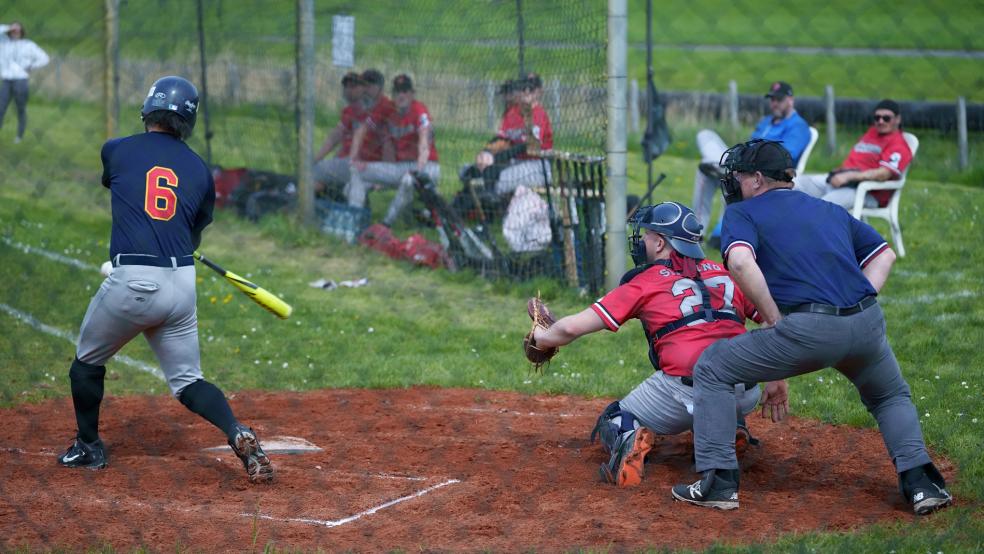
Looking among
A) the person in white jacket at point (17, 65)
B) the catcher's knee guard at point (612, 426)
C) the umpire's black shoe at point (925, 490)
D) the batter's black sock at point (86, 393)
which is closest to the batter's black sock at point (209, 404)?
the batter's black sock at point (86, 393)

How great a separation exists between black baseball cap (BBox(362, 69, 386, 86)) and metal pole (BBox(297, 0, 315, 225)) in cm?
56

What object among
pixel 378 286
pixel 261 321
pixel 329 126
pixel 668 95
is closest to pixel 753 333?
pixel 261 321

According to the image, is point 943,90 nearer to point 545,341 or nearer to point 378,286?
point 378,286

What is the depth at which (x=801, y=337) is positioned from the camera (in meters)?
4.45

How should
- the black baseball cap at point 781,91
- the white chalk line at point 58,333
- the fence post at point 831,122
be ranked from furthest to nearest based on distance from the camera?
the fence post at point 831,122 < the black baseball cap at point 781,91 < the white chalk line at point 58,333

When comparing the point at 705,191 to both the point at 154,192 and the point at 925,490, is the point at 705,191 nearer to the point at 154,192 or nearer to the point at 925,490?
the point at 925,490

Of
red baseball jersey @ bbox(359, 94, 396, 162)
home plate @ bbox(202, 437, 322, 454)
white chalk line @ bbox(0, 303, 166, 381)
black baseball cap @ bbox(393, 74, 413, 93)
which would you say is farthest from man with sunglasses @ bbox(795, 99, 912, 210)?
white chalk line @ bbox(0, 303, 166, 381)

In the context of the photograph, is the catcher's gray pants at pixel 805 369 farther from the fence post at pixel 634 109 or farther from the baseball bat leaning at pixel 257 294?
the fence post at pixel 634 109

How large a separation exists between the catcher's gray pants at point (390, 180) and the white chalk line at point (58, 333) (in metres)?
3.79

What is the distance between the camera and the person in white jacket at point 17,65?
1269 centimetres

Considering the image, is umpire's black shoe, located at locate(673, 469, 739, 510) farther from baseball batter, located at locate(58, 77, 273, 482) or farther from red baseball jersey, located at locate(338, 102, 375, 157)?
→ red baseball jersey, located at locate(338, 102, 375, 157)

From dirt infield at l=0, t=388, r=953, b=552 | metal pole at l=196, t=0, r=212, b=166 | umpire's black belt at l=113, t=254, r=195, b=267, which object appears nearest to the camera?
dirt infield at l=0, t=388, r=953, b=552

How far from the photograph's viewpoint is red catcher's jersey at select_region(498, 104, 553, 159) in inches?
379

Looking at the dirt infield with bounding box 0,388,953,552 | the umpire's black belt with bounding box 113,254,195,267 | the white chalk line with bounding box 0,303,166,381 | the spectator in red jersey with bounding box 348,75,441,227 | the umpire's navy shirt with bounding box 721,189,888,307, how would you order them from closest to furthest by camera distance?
the dirt infield with bounding box 0,388,953,552, the umpire's navy shirt with bounding box 721,189,888,307, the umpire's black belt with bounding box 113,254,195,267, the white chalk line with bounding box 0,303,166,381, the spectator in red jersey with bounding box 348,75,441,227
